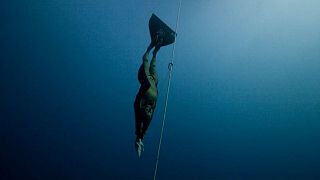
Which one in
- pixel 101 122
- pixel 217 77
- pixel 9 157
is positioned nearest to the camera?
pixel 9 157

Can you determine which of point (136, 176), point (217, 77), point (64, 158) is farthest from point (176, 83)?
point (64, 158)

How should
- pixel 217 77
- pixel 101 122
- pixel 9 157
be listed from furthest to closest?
pixel 217 77
pixel 101 122
pixel 9 157

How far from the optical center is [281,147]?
3.06m

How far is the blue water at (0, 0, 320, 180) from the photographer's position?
104 inches

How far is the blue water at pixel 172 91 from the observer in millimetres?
2635

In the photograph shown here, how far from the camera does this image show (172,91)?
9.68ft

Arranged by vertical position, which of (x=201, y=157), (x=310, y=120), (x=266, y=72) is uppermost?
(x=266, y=72)

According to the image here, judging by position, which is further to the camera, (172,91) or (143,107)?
(172,91)

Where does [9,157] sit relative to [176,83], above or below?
below

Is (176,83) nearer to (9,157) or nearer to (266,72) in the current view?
(266,72)

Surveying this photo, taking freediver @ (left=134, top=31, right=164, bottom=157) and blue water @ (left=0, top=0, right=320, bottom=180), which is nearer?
freediver @ (left=134, top=31, right=164, bottom=157)

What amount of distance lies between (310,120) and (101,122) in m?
1.95

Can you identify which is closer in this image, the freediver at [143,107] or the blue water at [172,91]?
the freediver at [143,107]

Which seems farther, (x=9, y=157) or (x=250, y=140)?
(x=250, y=140)
